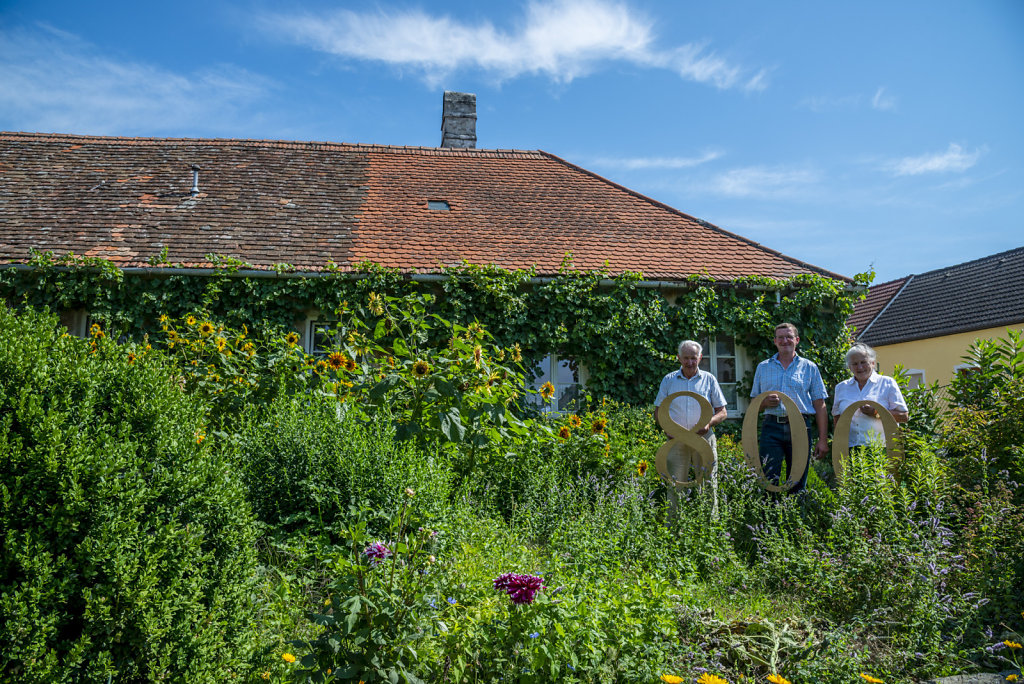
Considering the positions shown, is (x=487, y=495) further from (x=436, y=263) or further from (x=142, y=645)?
(x=436, y=263)

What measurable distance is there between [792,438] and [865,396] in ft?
2.78

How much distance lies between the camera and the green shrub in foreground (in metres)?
2.18

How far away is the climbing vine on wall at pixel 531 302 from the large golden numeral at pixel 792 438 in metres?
4.38

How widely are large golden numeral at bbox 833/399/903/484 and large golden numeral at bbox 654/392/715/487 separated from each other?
0.91 metres

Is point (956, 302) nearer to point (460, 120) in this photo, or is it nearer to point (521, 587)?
point (460, 120)

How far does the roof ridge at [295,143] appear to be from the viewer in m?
13.6

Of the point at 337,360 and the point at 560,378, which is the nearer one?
the point at 337,360

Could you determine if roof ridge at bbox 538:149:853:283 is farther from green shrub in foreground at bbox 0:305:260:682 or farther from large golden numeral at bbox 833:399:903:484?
green shrub in foreground at bbox 0:305:260:682

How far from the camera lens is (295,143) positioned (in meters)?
14.0

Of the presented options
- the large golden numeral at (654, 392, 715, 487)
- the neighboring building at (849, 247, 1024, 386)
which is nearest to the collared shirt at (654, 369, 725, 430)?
the large golden numeral at (654, 392, 715, 487)

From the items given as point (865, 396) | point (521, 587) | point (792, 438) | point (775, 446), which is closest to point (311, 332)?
point (775, 446)

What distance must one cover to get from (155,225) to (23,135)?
518 centimetres

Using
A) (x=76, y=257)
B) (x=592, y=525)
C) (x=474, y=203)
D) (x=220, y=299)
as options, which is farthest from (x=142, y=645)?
(x=474, y=203)

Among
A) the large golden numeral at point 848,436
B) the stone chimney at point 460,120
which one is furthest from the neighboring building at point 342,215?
the large golden numeral at point 848,436
